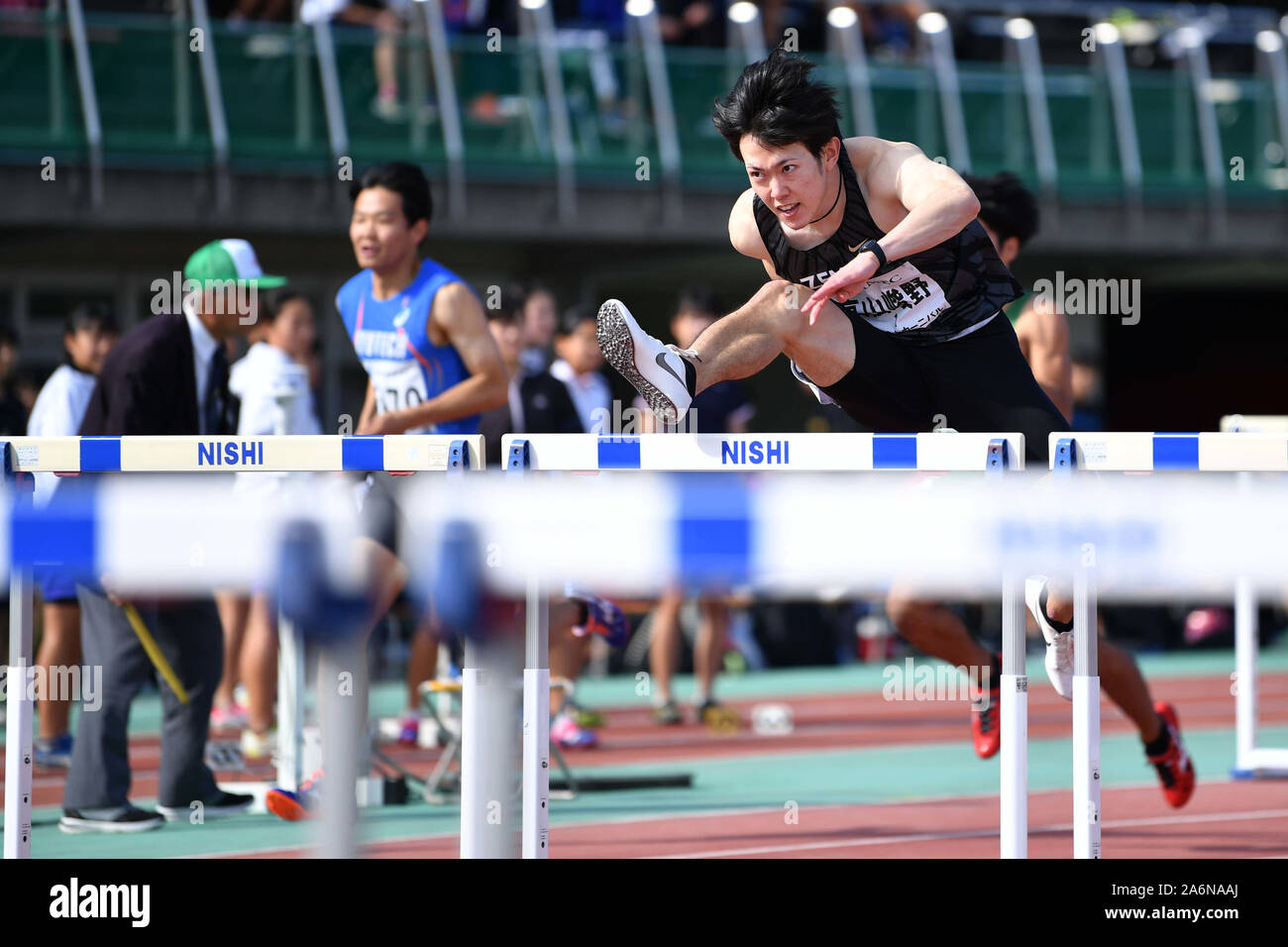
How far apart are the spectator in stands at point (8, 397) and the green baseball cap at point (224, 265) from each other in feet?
11.2

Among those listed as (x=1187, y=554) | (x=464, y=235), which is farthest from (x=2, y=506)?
(x=464, y=235)

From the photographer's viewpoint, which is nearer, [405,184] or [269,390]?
[405,184]

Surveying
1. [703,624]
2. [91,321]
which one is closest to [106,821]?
[91,321]

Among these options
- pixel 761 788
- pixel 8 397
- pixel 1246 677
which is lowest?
pixel 761 788

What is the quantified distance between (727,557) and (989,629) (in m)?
12.9

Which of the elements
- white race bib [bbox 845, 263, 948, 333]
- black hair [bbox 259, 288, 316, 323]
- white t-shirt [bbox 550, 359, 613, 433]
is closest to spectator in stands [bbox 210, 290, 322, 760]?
black hair [bbox 259, 288, 316, 323]

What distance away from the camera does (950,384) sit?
521cm

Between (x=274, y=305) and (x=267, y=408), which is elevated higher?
(x=274, y=305)

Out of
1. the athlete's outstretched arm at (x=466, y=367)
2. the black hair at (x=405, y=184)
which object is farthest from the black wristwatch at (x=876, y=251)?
the black hair at (x=405, y=184)

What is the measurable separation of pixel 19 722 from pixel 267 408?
492 centimetres

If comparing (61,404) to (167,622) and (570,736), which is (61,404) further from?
(570,736)

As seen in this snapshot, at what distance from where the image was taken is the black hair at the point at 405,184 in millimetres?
6652

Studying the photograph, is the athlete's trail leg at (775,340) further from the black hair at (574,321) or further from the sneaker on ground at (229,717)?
the sneaker on ground at (229,717)

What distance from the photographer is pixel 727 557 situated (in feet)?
11.1
